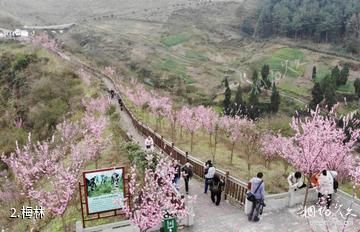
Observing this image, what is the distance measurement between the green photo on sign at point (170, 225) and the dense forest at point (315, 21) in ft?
316

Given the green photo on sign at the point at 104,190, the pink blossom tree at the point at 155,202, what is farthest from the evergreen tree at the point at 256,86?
the green photo on sign at the point at 104,190

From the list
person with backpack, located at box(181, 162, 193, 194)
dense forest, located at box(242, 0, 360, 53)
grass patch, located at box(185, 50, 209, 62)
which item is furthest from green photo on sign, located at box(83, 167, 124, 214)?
grass patch, located at box(185, 50, 209, 62)

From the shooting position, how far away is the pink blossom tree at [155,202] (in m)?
13.6

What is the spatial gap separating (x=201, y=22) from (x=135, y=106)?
367 ft

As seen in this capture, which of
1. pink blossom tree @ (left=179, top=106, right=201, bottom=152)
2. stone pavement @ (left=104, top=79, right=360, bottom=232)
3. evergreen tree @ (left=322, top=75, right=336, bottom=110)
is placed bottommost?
evergreen tree @ (left=322, top=75, right=336, bottom=110)

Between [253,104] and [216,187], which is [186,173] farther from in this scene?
[253,104]

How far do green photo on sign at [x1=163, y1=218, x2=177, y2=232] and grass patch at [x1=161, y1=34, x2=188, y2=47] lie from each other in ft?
375

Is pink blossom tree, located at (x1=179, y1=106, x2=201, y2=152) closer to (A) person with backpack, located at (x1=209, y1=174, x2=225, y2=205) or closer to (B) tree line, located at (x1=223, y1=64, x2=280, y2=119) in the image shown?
(A) person with backpack, located at (x1=209, y1=174, x2=225, y2=205)

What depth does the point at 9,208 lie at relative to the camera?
21.1 metres

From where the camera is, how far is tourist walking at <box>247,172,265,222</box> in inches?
627

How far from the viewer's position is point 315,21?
108 m

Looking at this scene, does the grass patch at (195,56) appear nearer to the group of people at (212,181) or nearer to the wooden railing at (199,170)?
the wooden railing at (199,170)

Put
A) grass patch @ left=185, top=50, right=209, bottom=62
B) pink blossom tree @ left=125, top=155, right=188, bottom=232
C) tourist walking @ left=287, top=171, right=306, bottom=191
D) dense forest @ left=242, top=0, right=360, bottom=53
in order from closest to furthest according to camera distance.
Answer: pink blossom tree @ left=125, top=155, right=188, bottom=232 < tourist walking @ left=287, top=171, right=306, bottom=191 < dense forest @ left=242, top=0, right=360, bottom=53 < grass patch @ left=185, top=50, right=209, bottom=62

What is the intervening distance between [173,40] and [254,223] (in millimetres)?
116560
